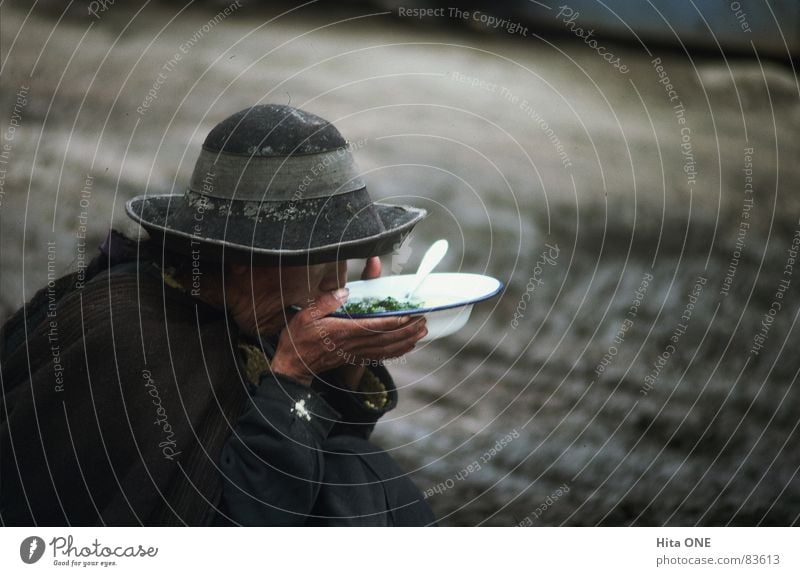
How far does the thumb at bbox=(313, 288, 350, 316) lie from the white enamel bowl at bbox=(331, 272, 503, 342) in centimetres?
1

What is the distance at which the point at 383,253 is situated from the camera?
146cm

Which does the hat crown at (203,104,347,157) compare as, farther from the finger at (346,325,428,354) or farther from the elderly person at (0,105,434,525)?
the finger at (346,325,428,354)

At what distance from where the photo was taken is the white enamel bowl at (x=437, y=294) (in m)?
1.43

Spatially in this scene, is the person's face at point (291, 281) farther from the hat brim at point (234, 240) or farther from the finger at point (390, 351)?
the finger at point (390, 351)

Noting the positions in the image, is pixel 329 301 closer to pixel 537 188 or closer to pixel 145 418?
pixel 145 418

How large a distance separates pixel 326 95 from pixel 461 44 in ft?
0.76

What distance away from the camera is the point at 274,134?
1336mm

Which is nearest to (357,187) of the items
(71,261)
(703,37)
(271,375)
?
(271,375)

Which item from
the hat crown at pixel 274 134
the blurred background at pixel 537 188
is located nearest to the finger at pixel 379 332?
the blurred background at pixel 537 188

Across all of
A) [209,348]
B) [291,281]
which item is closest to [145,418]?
[209,348]

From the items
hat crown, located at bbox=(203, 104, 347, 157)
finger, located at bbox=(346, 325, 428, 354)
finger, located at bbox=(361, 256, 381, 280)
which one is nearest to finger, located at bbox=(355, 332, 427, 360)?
finger, located at bbox=(346, 325, 428, 354)

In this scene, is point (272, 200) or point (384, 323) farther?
point (384, 323)

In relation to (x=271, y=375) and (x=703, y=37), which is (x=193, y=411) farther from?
(x=703, y=37)

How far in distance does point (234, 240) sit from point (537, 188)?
0.54 m
